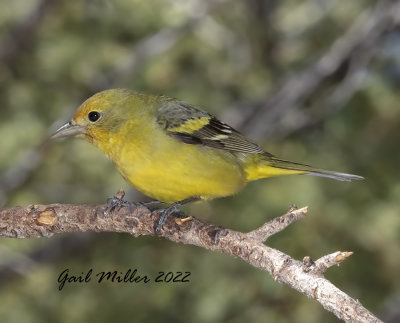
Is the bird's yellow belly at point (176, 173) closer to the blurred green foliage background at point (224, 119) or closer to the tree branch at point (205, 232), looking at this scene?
the tree branch at point (205, 232)

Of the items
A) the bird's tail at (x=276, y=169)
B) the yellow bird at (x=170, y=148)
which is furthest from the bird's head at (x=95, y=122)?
the bird's tail at (x=276, y=169)

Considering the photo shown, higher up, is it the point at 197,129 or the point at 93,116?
the point at 93,116

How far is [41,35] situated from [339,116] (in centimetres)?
389

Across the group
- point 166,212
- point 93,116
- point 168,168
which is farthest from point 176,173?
point 93,116

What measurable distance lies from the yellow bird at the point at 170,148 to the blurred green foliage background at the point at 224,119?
1.43 metres

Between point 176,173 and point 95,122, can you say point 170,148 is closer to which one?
point 176,173

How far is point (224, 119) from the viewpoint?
909 centimetres

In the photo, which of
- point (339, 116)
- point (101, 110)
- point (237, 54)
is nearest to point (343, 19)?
point (237, 54)

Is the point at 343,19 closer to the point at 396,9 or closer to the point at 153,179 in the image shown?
the point at 396,9

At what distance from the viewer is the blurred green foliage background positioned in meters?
7.76

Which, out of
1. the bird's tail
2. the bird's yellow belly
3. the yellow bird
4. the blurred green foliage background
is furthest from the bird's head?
the blurred green foliage background

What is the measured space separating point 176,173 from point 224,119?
3.74 meters

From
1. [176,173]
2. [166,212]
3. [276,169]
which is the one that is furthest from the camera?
[276,169]

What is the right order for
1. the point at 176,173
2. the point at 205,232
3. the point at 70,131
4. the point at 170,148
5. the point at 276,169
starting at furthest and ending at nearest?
1. the point at 276,169
2. the point at 70,131
3. the point at 170,148
4. the point at 176,173
5. the point at 205,232
